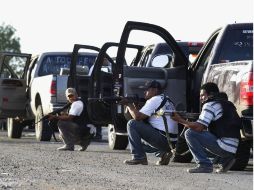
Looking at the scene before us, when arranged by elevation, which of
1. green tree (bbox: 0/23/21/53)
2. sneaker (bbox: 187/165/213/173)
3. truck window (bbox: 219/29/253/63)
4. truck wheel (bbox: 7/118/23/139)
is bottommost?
green tree (bbox: 0/23/21/53)

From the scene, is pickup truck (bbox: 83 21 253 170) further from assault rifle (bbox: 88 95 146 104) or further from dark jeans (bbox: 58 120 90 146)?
dark jeans (bbox: 58 120 90 146)

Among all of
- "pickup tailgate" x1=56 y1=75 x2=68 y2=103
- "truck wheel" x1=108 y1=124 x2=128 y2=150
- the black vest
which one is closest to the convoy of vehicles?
"truck wheel" x1=108 y1=124 x2=128 y2=150

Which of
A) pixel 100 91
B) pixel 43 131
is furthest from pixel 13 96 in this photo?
pixel 100 91

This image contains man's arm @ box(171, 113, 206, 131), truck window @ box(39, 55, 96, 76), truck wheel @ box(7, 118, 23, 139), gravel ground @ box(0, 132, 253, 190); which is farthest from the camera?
truck wheel @ box(7, 118, 23, 139)

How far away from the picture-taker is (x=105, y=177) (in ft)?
40.6

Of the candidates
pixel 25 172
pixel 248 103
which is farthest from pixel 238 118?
pixel 25 172

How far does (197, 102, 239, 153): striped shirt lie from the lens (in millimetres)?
13164

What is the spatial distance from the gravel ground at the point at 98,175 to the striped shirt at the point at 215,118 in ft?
1.17

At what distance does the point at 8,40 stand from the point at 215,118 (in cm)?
13396

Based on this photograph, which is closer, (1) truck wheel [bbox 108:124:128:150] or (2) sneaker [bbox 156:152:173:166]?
(2) sneaker [bbox 156:152:173:166]

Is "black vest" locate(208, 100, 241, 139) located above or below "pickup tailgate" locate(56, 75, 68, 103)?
above

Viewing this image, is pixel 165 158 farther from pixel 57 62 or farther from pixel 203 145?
pixel 57 62

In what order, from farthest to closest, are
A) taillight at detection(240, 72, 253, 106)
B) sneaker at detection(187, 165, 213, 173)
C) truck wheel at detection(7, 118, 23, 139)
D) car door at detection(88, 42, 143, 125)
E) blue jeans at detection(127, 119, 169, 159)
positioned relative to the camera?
truck wheel at detection(7, 118, 23, 139), car door at detection(88, 42, 143, 125), blue jeans at detection(127, 119, 169, 159), sneaker at detection(187, 165, 213, 173), taillight at detection(240, 72, 253, 106)

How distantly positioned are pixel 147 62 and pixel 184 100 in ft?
8.90
